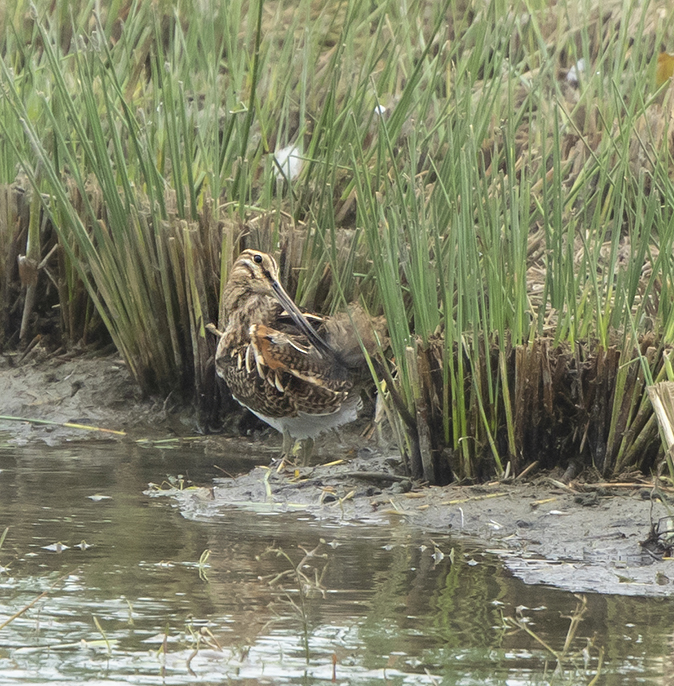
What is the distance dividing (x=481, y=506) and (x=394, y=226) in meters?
0.84

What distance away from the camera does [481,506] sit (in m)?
3.55

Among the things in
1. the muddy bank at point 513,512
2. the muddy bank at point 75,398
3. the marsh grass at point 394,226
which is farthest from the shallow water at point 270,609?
the muddy bank at point 75,398

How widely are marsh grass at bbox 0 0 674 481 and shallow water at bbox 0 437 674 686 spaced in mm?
590

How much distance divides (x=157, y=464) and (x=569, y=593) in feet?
6.47

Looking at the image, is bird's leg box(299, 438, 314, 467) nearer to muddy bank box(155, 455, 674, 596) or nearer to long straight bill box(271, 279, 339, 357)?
muddy bank box(155, 455, 674, 596)

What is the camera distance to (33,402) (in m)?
5.24

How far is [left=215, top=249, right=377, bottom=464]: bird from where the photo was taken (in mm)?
4277

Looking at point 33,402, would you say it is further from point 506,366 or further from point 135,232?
point 506,366

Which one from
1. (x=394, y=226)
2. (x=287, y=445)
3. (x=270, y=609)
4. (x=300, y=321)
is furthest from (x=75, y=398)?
(x=270, y=609)

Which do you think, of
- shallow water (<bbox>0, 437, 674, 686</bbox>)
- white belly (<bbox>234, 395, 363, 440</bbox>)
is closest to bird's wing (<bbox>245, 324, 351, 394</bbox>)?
white belly (<bbox>234, 395, 363, 440</bbox>)

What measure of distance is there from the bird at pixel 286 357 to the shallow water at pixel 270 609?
699 millimetres

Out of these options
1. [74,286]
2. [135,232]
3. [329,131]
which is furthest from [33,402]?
[329,131]

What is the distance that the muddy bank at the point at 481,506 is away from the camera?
10.0 ft

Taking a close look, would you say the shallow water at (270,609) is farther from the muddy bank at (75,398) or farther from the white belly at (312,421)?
the muddy bank at (75,398)
